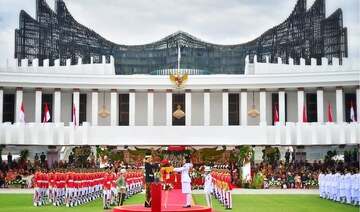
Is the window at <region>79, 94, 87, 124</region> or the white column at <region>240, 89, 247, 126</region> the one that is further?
the window at <region>79, 94, 87, 124</region>

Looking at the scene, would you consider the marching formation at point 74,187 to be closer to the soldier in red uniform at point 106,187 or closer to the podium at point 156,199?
the soldier in red uniform at point 106,187

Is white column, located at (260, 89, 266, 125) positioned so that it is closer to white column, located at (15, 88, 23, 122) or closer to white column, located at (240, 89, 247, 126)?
white column, located at (240, 89, 247, 126)

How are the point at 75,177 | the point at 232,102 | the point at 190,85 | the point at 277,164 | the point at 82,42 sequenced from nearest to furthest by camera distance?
the point at 75,177 → the point at 277,164 → the point at 190,85 → the point at 232,102 → the point at 82,42

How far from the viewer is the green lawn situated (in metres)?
25.9

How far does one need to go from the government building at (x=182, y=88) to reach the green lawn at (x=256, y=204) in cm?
1463

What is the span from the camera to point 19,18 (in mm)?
60281

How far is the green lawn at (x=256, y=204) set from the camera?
25922 mm

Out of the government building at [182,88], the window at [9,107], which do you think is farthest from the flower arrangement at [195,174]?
the window at [9,107]

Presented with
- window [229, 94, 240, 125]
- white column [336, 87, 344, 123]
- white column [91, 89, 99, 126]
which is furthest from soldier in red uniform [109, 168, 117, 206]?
window [229, 94, 240, 125]

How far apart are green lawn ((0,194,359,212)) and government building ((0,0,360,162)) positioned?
1463cm

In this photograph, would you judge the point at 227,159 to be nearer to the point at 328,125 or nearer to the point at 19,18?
the point at 328,125

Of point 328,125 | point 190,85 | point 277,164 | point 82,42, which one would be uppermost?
point 82,42

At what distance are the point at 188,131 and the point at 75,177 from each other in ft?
71.3

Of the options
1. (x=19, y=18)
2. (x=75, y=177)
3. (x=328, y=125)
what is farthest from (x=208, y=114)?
(x=75, y=177)
